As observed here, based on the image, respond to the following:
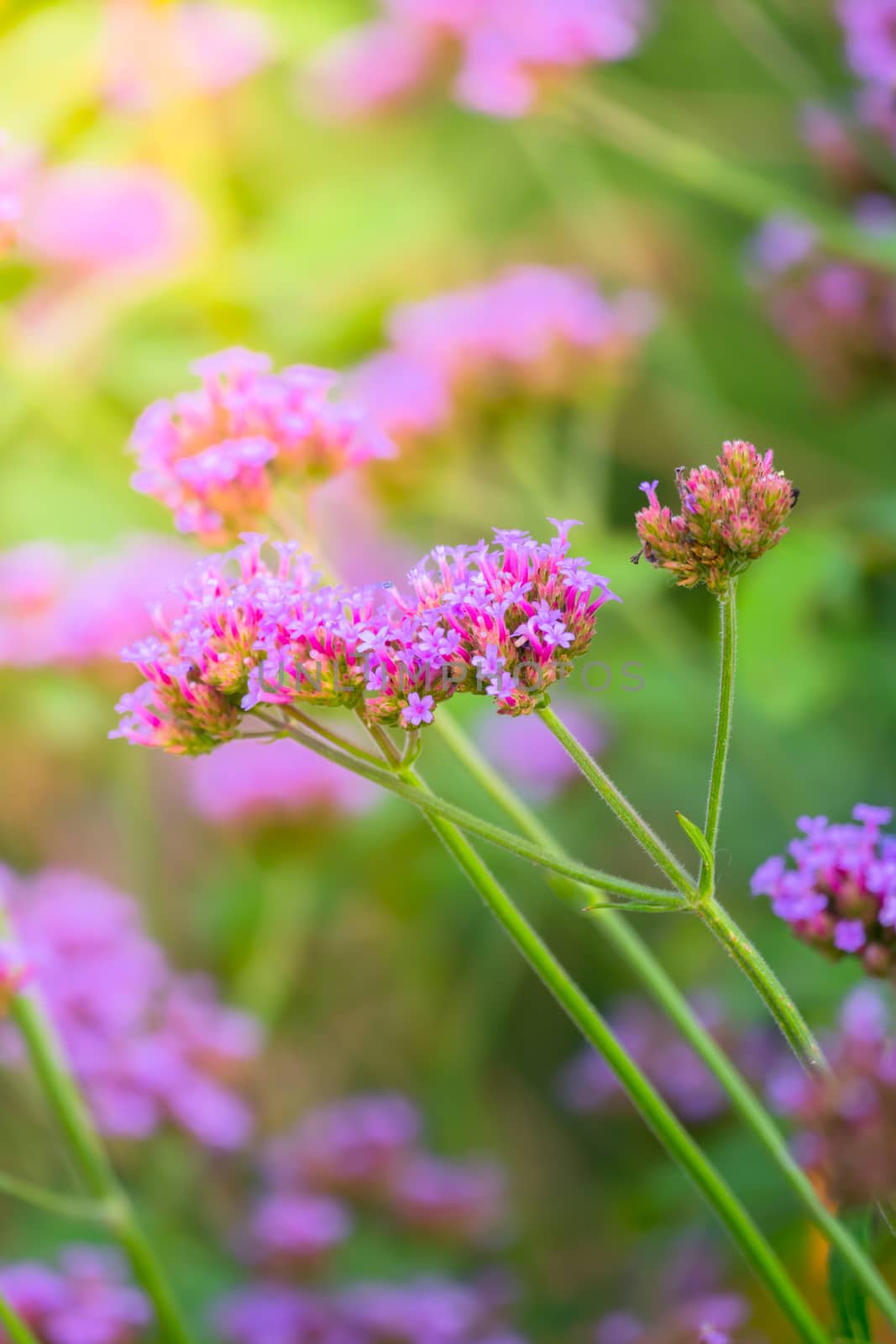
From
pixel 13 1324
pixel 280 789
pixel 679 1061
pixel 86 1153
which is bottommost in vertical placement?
pixel 13 1324

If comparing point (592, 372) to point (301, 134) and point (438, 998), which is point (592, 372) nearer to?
point (438, 998)

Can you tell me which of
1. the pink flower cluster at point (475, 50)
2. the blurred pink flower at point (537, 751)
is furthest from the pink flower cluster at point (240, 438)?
the blurred pink flower at point (537, 751)

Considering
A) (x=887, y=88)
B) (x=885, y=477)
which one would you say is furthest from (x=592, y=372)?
(x=885, y=477)

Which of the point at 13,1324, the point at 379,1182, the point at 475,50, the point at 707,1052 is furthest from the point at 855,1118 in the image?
the point at 475,50

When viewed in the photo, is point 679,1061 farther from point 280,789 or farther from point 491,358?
point 491,358

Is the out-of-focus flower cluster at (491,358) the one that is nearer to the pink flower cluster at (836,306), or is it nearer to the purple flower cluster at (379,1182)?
the pink flower cluster at (836,306)

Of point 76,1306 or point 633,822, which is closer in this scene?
point 633,822
